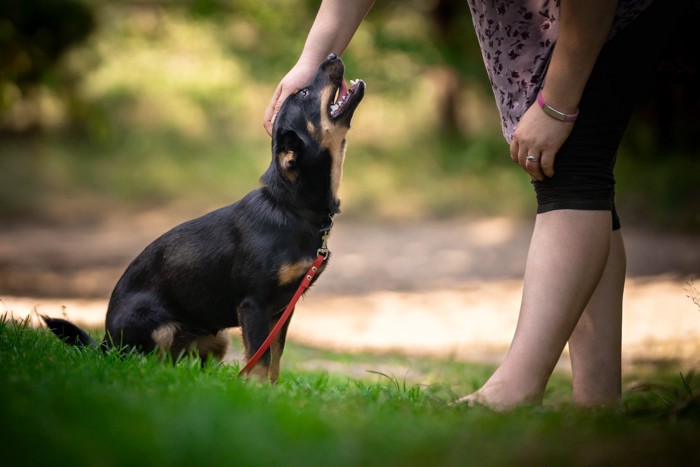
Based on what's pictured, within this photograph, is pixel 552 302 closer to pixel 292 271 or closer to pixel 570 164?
pixel 570 164

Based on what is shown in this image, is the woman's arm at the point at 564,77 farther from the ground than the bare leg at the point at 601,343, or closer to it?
farther from the ground

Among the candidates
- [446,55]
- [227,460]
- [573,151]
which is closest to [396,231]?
[446,55]

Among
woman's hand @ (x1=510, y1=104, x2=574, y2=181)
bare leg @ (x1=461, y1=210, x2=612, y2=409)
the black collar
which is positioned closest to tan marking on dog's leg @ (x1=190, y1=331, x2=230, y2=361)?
the black collar

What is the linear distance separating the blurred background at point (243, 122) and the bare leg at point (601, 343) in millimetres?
11689

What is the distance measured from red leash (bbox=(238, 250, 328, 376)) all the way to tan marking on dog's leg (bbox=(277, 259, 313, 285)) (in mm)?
34

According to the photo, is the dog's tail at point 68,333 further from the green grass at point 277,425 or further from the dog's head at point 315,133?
the dog's head at point 315,133

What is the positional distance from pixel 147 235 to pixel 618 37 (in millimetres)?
13241

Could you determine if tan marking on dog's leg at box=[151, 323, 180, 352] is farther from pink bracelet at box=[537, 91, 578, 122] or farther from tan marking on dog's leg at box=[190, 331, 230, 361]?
pink bracelet at box=[537, 91, 578, 122]

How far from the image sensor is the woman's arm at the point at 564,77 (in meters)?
2.75

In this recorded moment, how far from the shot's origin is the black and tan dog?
3850mm

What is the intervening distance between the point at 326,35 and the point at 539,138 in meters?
1.27

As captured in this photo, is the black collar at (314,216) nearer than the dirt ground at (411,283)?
Yes

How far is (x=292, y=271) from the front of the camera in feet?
12.6

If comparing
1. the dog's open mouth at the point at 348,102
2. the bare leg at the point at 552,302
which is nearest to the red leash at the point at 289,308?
the dog's open mouth at the point at 348,102
